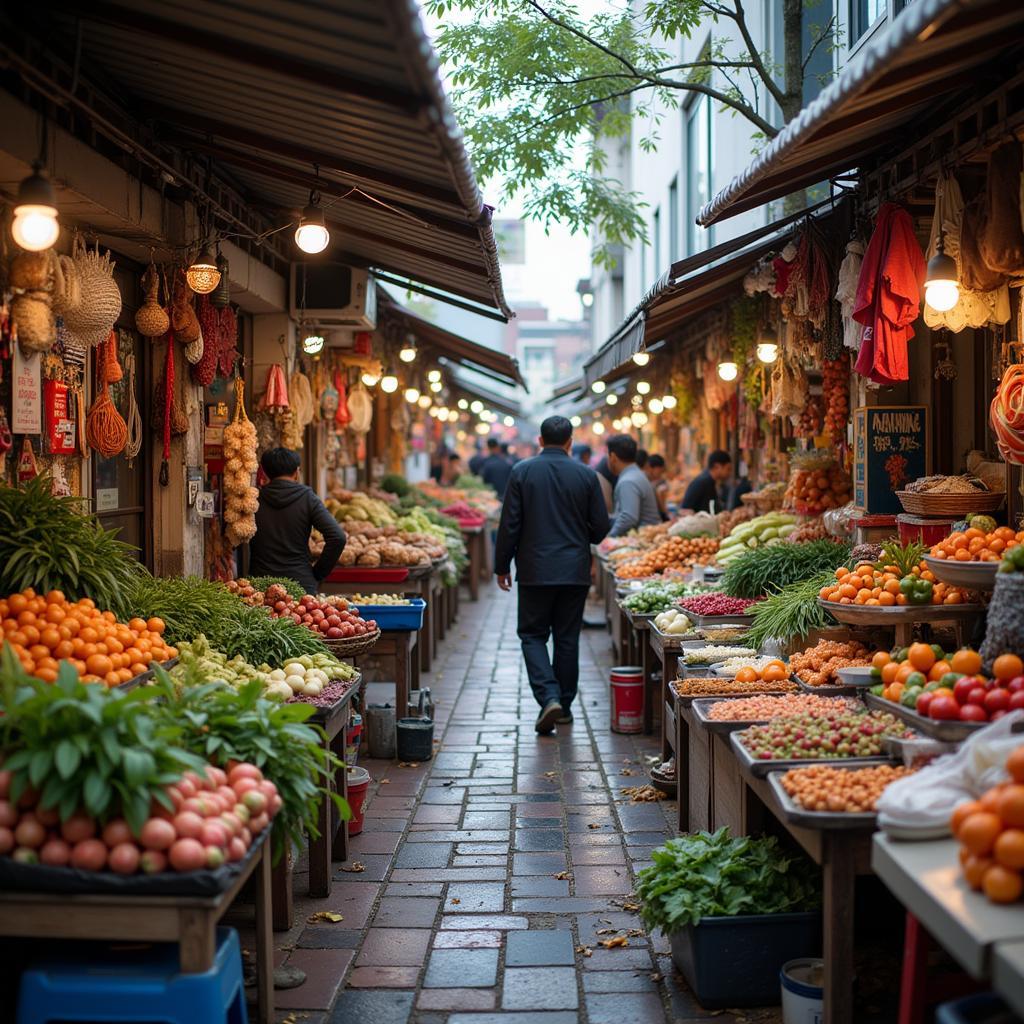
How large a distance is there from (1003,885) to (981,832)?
0.16 m

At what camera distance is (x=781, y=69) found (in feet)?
38.8

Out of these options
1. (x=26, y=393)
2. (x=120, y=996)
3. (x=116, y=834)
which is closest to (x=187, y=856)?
(x=116, y=834)

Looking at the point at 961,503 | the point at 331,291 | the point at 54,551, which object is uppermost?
the point at 331,291

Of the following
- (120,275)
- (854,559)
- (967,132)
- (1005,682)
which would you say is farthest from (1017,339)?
(120,275)

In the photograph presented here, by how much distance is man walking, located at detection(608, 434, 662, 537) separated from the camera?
1314cm

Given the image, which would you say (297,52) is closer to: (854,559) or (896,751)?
(896,751)

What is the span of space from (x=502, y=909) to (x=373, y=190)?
4.03 metres

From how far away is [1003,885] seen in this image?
3.05 metres

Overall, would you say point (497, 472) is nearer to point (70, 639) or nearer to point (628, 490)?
point (628, 490)

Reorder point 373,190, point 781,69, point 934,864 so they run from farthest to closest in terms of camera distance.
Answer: point 781,69, point 373,190, point 934,864

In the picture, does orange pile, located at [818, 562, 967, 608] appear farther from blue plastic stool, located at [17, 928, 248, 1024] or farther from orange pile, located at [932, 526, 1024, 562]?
blue plastic stool, located at [17, 928, 248, 1024]

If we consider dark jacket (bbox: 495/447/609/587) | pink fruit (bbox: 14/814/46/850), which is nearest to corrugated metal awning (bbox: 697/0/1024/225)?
dark jacket (bbox: 495/447/609/587)

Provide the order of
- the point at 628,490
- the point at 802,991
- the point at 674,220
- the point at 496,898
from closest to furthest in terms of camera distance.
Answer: the point at 802,991 < the point at 496,898 < the point at 628,490 < the point at 674,220

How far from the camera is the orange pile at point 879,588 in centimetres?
558
